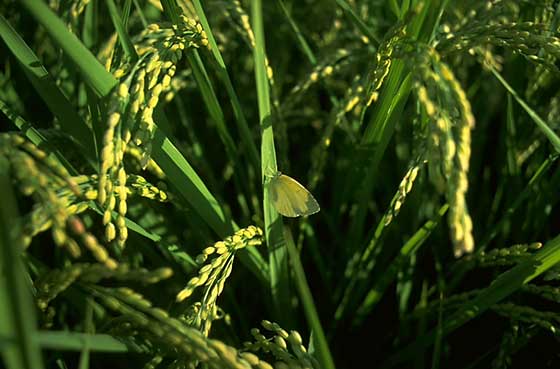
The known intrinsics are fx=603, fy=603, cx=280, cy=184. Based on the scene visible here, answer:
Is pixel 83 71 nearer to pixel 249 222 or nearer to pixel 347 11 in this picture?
pixel 347 11

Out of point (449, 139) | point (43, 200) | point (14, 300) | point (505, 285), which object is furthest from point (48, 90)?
point (505, 285)

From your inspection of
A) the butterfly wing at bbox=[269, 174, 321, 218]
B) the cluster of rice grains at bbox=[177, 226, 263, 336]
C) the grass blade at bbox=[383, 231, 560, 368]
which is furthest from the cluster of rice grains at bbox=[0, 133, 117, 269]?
the grass blade at bbox=[383, 231, 560, 368]

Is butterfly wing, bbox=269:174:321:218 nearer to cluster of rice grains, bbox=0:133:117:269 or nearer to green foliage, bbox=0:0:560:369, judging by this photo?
green foliage, bbox=0:0:560:369

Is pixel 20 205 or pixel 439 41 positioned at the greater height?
pixel 20 205

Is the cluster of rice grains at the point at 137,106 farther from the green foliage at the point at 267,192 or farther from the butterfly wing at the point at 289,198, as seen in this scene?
the butterfly wing at the point at 289,198

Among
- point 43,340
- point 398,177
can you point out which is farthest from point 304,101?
point 43,340

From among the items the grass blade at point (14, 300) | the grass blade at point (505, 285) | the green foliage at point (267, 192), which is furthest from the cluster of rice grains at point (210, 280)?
the grass blade at point (505, 285)

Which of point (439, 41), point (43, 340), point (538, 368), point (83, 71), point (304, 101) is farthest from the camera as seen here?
point (304, 101)

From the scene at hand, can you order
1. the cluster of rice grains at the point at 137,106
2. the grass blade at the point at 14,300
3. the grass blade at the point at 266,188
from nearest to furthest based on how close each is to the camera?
1. the grass blade at the point at 14,300
2. the cluster of rice grains at the point at 137,106
3. the grass blade at the point at 266,188
